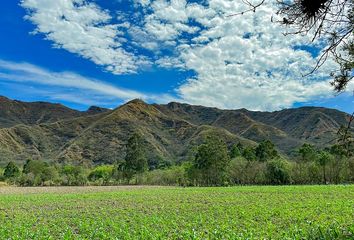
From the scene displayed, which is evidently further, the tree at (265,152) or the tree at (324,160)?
the tree at (265,152)

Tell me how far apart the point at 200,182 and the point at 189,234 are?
76075 millimetres

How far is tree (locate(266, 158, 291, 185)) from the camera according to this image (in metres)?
78.1

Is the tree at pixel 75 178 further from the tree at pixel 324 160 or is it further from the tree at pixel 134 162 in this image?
the tree at pixel 324 160

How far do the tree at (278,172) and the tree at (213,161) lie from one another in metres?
10.2

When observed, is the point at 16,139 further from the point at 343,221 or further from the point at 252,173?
the point at 343,221

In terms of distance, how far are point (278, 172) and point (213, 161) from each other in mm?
14829

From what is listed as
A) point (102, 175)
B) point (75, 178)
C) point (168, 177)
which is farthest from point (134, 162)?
point (75, 178)

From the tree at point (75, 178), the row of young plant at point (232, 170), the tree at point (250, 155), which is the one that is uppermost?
the tree at point (250, 155)

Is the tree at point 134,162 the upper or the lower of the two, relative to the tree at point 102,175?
upper

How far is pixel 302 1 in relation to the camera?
19.2 ft

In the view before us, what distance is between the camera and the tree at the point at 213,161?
82500 millimetres

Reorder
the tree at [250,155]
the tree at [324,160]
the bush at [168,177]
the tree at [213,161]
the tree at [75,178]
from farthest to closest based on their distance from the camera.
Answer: the tree at [75,178]
the bush at [168,177]
the tree at [250,155]
the tree at [213,161]
the tree at [324,160]

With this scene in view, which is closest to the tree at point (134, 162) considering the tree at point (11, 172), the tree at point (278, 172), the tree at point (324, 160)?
the tree at point (11, 172)

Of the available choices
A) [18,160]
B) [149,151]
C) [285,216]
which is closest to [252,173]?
[285,216]
